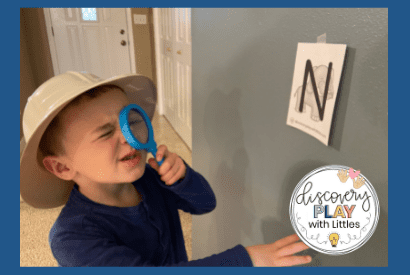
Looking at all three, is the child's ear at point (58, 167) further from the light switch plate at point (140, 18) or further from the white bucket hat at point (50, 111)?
the light switch plate at point (140, 18)

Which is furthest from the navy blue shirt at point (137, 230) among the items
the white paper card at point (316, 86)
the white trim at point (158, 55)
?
the white trim at point (158, 55)

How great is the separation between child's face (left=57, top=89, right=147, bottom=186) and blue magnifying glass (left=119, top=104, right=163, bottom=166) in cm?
3

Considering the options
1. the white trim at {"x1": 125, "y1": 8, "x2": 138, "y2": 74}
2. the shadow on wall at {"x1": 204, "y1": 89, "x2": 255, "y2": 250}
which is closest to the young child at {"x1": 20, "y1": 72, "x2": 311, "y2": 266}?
the shadow on wall at {"x1": 204, "y1": 89, "x2": 255, "y2": 250}

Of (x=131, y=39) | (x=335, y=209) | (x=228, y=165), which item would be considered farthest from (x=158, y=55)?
(x=335, y=209)

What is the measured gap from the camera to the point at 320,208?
1.35 ft

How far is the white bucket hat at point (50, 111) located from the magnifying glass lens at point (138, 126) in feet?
0.28

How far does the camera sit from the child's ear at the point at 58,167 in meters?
0.61

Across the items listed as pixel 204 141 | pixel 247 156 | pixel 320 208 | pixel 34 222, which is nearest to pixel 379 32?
pixel 320 208

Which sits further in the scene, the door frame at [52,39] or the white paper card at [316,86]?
the door frame at [52,39]

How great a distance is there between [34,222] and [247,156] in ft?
5.48

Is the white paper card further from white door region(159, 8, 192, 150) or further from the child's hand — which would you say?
white door region(159, 8, 192, 150)

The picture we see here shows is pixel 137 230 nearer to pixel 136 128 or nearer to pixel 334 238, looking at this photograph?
pixel 136 128

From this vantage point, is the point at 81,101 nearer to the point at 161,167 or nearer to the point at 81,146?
the point at 81,146

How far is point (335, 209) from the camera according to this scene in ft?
1.32
